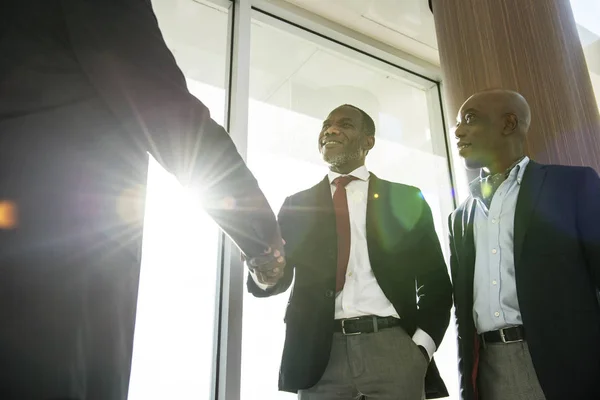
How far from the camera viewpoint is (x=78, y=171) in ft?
2.55

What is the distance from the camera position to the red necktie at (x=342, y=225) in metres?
1.59

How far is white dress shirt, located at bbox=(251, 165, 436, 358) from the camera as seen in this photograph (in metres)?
1.51

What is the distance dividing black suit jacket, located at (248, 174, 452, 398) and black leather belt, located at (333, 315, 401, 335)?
0.14ft

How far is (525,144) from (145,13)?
1.47 m

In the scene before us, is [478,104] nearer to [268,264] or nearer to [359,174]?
[359,174]

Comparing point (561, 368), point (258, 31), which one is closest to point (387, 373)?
point (561, 368)

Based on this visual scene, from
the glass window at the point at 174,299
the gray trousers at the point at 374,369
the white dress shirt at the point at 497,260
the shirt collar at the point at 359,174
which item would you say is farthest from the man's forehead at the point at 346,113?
the gray trousers at the point at 374,369

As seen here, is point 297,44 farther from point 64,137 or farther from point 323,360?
point 64,137

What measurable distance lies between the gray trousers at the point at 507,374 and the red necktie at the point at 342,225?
47 cm

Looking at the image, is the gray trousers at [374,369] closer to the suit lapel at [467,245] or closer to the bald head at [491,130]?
the suit lapel at [467,245]

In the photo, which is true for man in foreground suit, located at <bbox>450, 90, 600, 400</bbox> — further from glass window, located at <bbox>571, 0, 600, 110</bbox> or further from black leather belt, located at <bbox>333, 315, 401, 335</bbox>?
glass window, located at <bbox>571, 0, 600, 110</bbox>

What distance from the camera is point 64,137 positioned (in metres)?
0.78

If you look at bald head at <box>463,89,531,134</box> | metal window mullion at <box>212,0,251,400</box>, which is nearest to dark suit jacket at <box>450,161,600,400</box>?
bald head at <box>463,89,531,134</box>

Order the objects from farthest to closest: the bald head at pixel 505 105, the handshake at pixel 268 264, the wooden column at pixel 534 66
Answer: the wooden column at pixel 534 66, the bald head at pixel 505 105, the handshake at pixel 268 264
